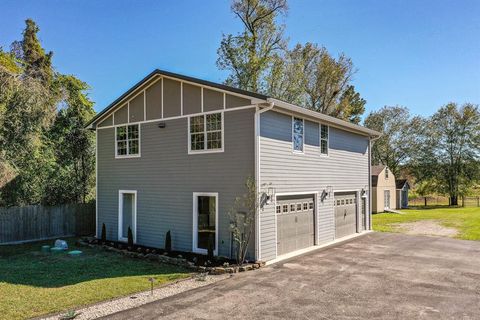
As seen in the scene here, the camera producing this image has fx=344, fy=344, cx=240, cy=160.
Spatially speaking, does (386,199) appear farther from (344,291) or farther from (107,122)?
(344,291)

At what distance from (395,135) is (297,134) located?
3789 cm

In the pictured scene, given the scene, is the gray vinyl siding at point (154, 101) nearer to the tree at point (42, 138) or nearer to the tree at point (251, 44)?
the tree at point (42, 138)

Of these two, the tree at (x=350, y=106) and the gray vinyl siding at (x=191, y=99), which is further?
the tree at (x=350, y=106)

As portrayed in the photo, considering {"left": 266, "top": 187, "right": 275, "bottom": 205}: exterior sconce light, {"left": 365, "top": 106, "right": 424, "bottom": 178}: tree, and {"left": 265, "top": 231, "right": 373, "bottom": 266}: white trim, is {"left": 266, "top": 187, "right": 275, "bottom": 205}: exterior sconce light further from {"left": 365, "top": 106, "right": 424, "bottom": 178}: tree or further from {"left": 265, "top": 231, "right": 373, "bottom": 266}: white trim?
{"left": 365, "top": 106, "right": 424, "bottom": 178}: tree

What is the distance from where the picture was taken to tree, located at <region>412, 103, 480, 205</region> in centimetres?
3881

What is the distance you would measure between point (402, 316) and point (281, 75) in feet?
76.5

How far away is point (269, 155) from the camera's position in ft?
37.2

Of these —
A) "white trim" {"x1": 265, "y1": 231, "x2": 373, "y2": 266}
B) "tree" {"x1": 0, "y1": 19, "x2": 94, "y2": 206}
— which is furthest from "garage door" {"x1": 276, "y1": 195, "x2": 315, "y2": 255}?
"tree" {"x1": 0, "y1": 19, "x2": 94, "y2": 206}

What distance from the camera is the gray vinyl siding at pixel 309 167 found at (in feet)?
36.7

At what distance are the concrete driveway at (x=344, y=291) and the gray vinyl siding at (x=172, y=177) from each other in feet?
9.94

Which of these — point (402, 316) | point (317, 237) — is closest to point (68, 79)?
point (317, 237)

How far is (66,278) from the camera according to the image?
9359 millimetres

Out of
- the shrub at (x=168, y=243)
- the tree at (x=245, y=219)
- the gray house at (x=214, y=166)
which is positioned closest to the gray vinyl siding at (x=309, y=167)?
the gray house at (x=214, y=166)

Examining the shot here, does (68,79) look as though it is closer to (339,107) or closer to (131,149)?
(131,149)
